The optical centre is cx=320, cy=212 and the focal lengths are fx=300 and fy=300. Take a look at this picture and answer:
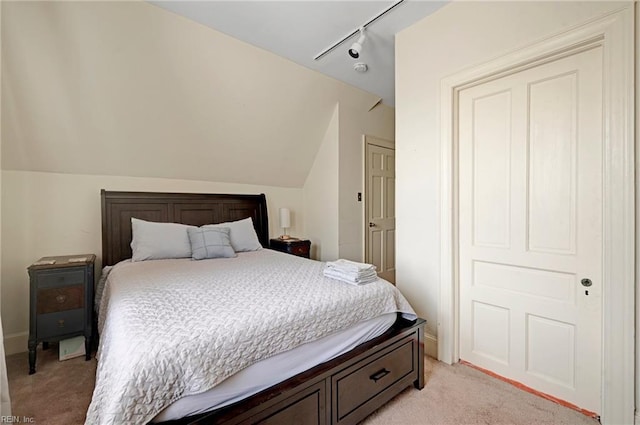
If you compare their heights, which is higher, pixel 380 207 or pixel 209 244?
pixel 380 207

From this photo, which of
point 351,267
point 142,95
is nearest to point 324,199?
point 351,267

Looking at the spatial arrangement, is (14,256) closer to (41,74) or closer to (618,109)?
(41,74)

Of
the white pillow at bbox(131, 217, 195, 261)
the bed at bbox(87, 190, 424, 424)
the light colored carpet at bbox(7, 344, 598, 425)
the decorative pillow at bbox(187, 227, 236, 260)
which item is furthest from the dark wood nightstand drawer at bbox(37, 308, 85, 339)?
the decorative pillow at bbox(187, 227, 236, 260)

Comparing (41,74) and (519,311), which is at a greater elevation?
(41,74)

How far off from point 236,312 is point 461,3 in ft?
8.22

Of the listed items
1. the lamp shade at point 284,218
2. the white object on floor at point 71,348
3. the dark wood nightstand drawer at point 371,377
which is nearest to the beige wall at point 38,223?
the white object on floor at point 71,348

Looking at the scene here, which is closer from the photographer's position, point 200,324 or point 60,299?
point 200,324

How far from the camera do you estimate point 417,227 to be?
2.43 m

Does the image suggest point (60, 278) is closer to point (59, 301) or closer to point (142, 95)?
point (59, 301)

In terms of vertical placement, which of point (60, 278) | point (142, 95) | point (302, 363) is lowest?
point (302, 363)

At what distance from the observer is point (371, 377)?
5.20 ft

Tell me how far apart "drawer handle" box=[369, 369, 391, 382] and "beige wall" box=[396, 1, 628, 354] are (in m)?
0.86

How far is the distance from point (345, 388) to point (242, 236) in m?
2.01

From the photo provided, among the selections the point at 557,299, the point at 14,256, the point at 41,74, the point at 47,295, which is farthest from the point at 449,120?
the point at 14,256
